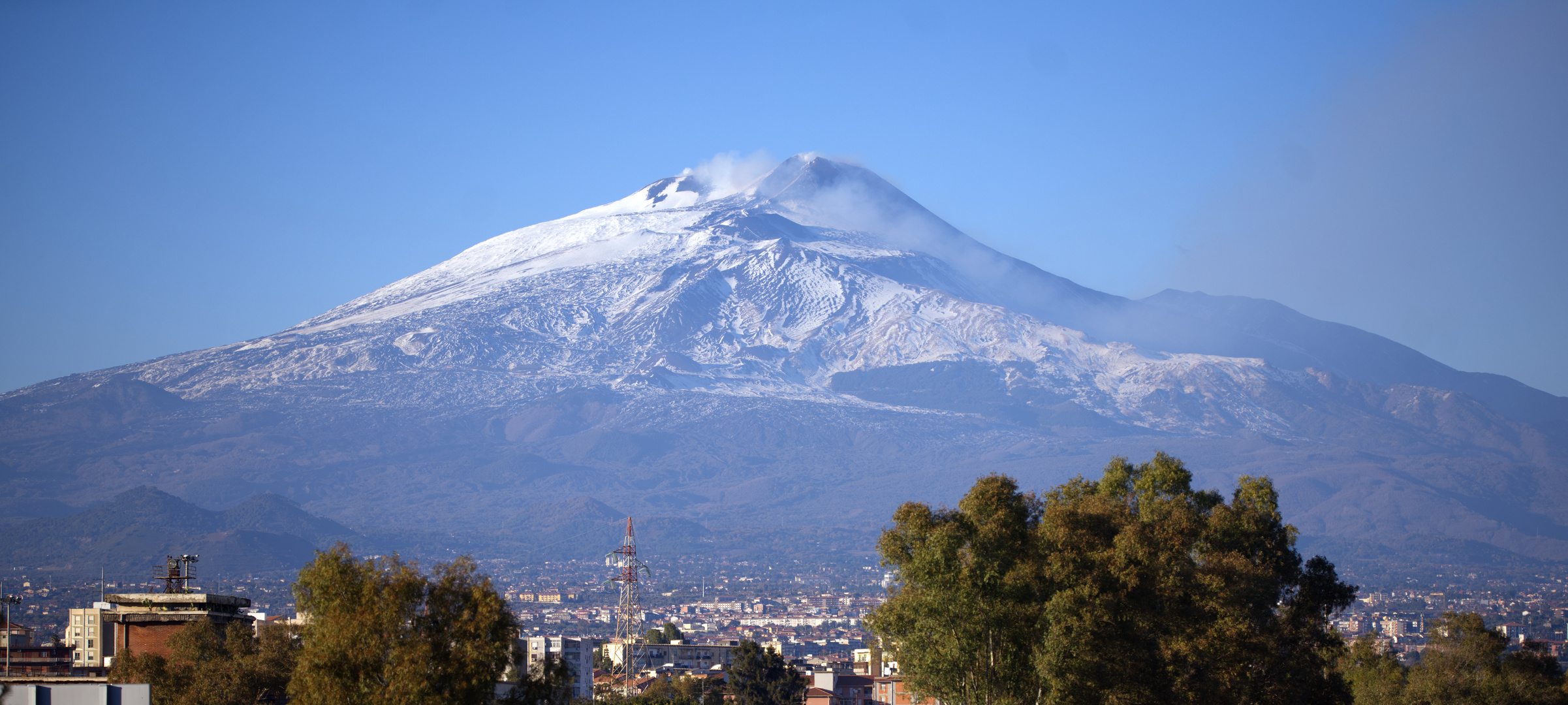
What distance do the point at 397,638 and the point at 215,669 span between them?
12305 millimetres

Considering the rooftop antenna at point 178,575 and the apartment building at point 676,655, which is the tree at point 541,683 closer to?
the rooftop antenna at point 178,575

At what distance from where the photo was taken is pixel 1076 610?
28.6 m

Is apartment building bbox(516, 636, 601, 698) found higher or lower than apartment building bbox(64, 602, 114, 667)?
lower

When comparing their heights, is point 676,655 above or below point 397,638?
below

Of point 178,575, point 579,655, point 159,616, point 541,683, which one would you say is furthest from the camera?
point 579,655

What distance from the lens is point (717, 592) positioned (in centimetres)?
19362

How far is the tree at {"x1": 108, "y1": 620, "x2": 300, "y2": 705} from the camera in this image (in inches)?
1275

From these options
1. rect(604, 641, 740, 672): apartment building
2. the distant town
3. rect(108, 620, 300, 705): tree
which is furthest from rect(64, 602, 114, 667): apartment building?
rect(604, 641, 740, 672): apartment building

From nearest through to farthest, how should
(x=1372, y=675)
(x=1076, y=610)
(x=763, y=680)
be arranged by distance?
(x=1076, y=610) → (x=1372, y=675) → (x=763, y=680)

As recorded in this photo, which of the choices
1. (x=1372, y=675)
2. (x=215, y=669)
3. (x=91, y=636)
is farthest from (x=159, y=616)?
(x=1372, y=675)

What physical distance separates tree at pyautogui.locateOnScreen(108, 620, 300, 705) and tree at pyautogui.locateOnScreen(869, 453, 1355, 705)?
1259cm

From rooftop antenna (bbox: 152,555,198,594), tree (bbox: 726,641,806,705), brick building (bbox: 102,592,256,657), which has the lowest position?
tree (bbox: 726,641,806,705)

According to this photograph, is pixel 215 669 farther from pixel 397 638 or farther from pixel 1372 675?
pixel 1372 675

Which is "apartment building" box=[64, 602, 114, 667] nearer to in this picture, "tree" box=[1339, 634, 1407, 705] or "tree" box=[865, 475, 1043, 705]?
"tree" box=[865, 475, 1043, 705]
